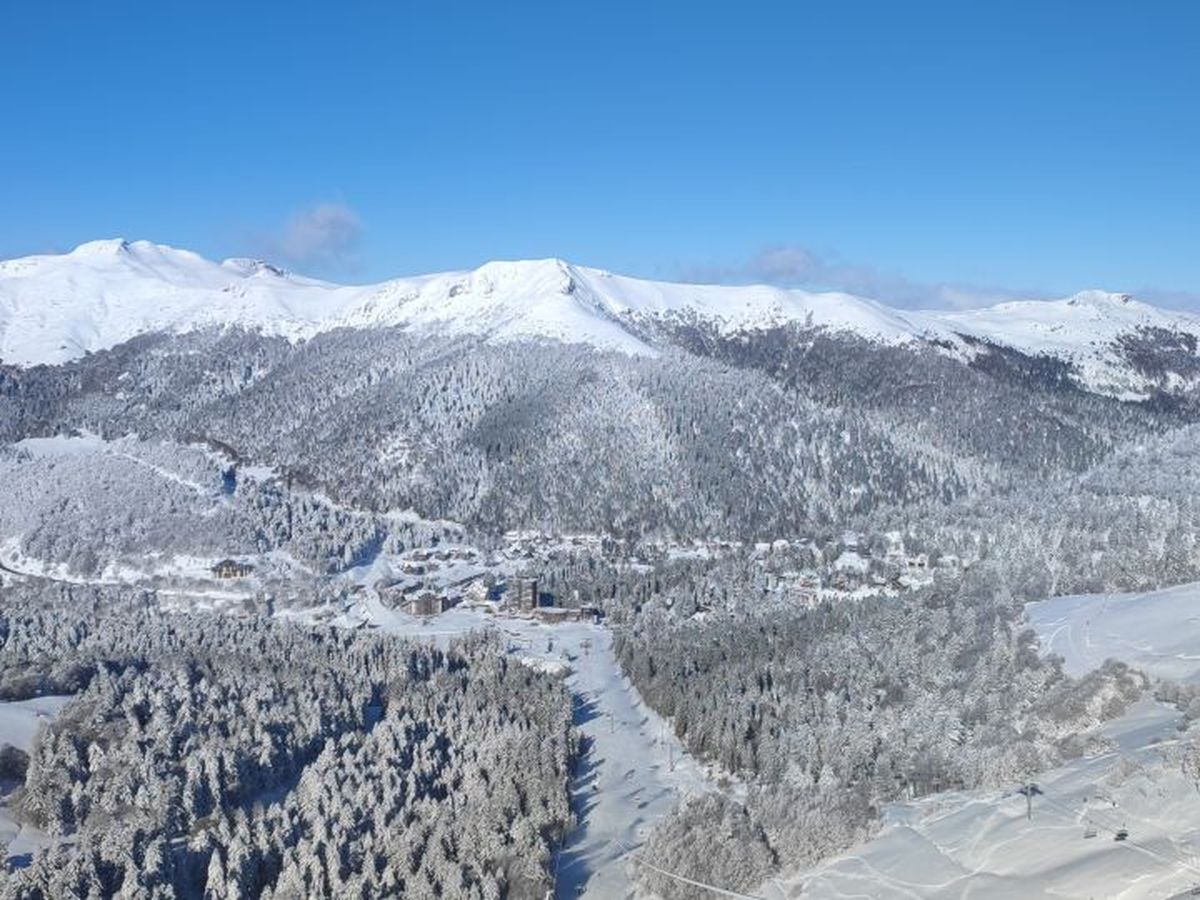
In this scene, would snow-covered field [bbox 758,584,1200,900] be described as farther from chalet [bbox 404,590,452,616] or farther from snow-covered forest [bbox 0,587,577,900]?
chalet [bbox 404,590,452,616]

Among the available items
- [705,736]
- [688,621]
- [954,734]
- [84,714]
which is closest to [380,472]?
[688,621]

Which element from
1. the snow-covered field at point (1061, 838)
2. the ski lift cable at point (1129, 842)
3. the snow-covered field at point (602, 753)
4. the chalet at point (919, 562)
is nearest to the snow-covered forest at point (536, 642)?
the snow-covered field at point (602, 753)

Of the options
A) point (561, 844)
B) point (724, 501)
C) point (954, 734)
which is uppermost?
point (724, 501)

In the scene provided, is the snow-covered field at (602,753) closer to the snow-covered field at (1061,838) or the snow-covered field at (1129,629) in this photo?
the snow-covered field at (1061,838)

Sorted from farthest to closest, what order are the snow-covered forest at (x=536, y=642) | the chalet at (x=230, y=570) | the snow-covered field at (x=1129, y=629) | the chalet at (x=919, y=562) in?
the chalet at (x=230, y=570) < the chalet at (x=919, y=562) < the snow-covered field at (x=1129, y=629) < the snow-covered forest at (x=536, y=642)

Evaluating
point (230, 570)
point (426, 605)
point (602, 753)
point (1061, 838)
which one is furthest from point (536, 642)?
point (1061, 838)

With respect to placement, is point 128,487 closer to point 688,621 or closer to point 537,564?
point 537,564

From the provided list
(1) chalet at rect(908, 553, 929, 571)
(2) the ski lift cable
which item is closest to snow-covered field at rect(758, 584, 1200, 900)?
(2) the ski lift cable
